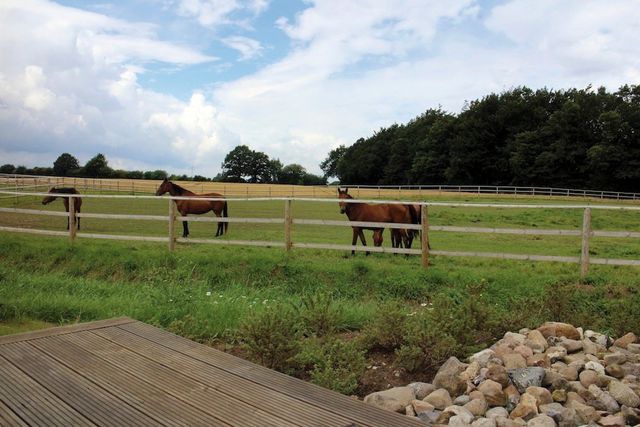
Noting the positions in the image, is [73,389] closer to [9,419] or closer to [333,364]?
[9,419]

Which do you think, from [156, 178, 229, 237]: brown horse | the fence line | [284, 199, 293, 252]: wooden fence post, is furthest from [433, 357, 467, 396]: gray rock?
the fence line

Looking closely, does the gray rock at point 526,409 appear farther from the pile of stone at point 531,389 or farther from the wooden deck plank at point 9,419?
the wooden deck plank at point 9,419

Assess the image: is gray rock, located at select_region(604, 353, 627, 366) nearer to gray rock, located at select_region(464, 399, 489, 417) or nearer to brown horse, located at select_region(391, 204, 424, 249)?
gray rock, located at select_region(464, 399, 489, 417)

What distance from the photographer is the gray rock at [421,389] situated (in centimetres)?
384

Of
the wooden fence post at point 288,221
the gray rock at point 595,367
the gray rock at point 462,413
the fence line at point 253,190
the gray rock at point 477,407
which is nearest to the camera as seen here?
the gray rock at point 462,413

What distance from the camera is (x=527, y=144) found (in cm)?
6241

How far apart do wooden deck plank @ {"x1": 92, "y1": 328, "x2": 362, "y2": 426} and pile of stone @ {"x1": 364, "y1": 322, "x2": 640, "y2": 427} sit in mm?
1471

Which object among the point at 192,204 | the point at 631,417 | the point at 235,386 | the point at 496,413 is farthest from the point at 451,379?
the point at 192,204

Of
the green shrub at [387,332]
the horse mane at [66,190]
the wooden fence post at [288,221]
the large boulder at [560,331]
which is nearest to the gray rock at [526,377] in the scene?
the green shrub at [387,332]

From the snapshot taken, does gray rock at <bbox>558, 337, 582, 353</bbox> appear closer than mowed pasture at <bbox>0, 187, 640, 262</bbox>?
Yes

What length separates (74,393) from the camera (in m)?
2.29

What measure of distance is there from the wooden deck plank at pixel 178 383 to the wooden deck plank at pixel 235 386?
0.04 ft

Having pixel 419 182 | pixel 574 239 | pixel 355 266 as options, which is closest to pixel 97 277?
pixel 355 266

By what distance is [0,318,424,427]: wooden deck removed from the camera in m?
2.04
